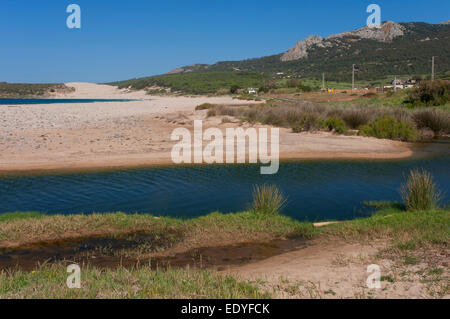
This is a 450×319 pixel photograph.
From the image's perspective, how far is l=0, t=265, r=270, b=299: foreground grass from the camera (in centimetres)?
473

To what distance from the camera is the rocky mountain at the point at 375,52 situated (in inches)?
3061

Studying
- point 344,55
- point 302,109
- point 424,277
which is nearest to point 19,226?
point 424,277

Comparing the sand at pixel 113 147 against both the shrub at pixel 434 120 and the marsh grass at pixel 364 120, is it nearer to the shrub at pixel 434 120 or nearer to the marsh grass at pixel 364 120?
the marsh grass at pixel 364 120

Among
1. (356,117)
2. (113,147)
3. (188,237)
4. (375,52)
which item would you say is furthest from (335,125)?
(375,52)

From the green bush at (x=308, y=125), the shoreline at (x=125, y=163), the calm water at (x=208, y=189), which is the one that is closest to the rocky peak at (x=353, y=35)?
the green bush at (x=308, y=125)

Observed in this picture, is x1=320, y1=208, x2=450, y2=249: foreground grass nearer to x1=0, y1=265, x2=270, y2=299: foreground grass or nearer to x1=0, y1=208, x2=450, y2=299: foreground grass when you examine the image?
x1=0, y1=208, x2=450, y2=299: foreground grass

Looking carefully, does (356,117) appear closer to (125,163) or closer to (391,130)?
(391,130)

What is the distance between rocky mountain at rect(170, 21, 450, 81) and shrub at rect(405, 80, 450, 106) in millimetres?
27378

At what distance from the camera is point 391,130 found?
23.5m

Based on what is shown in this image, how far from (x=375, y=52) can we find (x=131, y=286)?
9876cm

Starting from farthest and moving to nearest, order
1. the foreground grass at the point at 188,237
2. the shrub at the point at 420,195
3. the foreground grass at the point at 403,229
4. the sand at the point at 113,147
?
1. the sand at the point at 113,147
2. the shrub at the point at 420,195
3. the foreground grass at the point at 403,229
4. the foreground grass at the point at 188,237

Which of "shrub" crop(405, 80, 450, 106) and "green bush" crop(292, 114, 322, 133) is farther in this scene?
"shrub" crop(405, 80, 450, 106)

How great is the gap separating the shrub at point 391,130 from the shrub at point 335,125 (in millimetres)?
1162

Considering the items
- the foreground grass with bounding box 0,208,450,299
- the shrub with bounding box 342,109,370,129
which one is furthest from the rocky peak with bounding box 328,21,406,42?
the foreground grass with bounding box 0,208,450,299
